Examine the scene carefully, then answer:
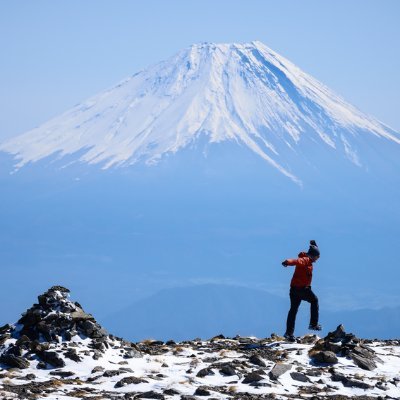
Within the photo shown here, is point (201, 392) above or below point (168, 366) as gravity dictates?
below

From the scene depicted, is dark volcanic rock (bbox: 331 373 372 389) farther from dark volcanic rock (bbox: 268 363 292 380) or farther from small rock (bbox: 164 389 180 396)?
small rock (bbox: 164 389 180 396)

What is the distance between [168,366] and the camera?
16016 mm

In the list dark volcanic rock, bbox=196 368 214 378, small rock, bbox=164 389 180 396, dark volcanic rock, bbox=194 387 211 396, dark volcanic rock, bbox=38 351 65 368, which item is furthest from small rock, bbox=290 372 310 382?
dark volcanic rock, bbox=38 351 65 368

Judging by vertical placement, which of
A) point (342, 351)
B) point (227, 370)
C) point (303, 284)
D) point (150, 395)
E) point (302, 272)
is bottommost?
point (150, 395)

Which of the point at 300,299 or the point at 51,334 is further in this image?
the point at 300,299

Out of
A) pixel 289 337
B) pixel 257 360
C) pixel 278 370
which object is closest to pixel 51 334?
pixel 257 360

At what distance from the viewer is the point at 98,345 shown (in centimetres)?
1647

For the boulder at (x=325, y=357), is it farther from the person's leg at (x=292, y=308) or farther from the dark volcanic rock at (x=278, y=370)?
the person's leg at (x=292, y=308)

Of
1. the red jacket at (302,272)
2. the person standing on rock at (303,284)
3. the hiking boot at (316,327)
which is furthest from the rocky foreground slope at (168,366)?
the red jacket at (302,272)

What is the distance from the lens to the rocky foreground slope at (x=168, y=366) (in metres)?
14.2

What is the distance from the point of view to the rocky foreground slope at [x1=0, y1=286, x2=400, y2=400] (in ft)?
46.7

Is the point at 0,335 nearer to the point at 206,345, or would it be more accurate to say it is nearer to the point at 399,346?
the point at 206,345

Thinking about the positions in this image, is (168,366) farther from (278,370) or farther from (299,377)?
(299,377)

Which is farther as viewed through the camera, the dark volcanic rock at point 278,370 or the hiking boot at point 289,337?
the hiking boot at point 289,337
